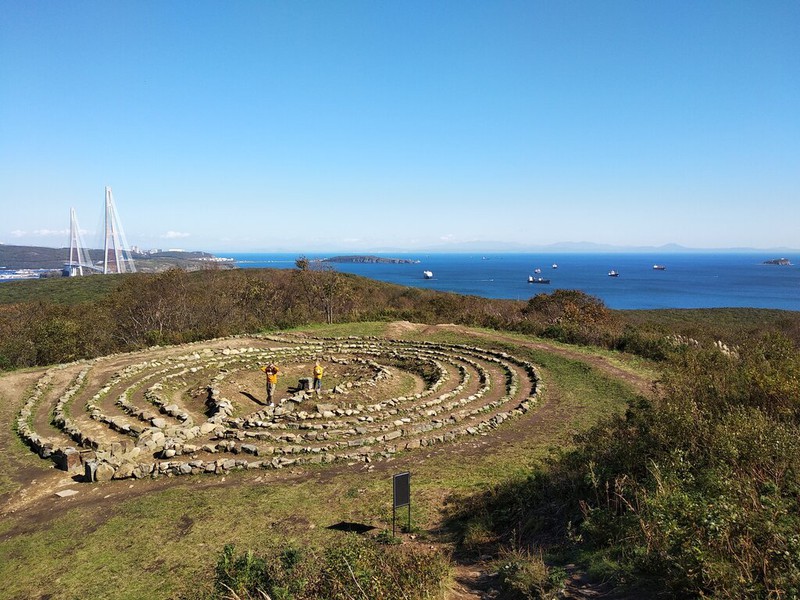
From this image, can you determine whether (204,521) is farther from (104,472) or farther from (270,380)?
(270,380)

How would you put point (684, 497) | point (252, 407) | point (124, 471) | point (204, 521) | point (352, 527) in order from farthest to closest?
point (252, 407)
point (124, 471)
point (204, 521)
point (352, 527)
point (684, 497)

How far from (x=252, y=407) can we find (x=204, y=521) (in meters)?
9.26

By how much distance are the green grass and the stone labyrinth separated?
1.18 meters

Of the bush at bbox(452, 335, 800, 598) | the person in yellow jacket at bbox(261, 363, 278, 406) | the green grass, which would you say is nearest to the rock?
the green grass

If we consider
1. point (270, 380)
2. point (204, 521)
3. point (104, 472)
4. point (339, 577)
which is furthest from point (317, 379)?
point (339, 577)

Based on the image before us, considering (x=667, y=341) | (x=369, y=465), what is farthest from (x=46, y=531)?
(x=667, y=341)

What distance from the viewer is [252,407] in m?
19.5

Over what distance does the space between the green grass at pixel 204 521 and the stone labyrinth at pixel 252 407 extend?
118cm

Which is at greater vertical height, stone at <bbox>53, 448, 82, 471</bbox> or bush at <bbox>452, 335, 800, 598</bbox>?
bush at <bbox>452, 335, 800, 598</bbox>

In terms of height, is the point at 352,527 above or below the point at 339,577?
below

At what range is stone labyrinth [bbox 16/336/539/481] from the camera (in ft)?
46.4

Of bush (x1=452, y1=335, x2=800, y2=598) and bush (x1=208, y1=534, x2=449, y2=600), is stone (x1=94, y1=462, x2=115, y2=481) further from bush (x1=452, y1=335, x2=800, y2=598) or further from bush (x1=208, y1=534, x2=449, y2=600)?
bush (x1=452, y1=335, x2=800, y2=598)

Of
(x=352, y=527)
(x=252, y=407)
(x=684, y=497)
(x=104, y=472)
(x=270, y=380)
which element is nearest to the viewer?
(x=684, y=497)

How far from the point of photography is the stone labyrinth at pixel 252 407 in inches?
556
